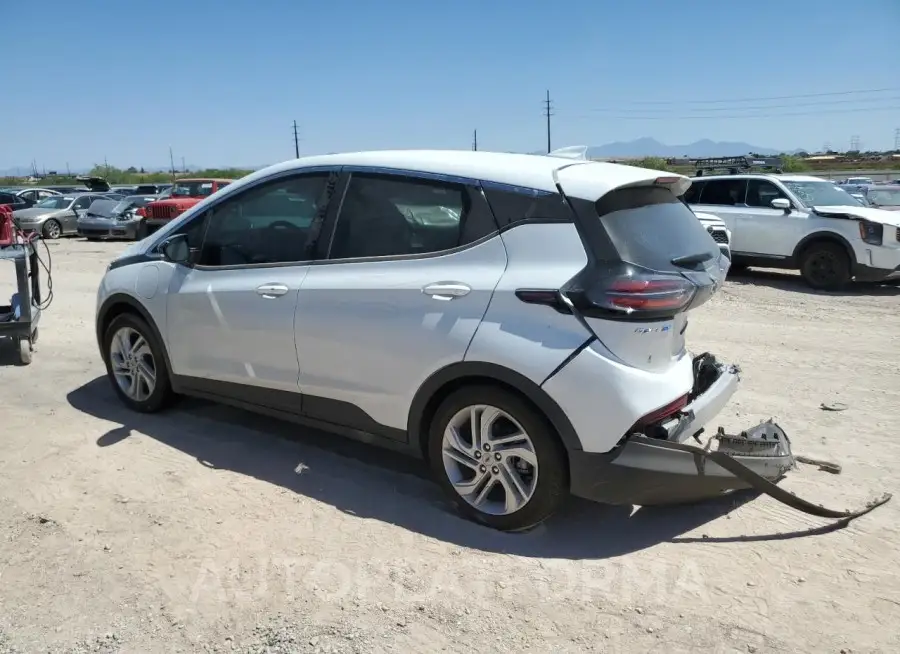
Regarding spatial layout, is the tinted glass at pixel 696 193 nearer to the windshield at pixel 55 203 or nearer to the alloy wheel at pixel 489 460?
the alloy wheel at pixel 489 460

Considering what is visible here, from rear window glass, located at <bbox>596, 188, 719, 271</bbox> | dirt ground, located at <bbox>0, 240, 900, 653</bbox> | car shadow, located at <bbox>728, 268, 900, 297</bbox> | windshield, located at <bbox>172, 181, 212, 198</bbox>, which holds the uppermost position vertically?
windshield, located at <bbox>172, 181, 212, 198</bbox>

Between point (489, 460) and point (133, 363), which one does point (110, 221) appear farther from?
point (489, 460)

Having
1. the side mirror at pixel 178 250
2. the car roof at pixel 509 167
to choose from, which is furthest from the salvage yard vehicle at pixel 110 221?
the car roof at pixel 509 167

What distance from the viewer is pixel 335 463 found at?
182 inches

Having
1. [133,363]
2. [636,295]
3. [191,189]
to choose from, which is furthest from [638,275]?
[191,189]

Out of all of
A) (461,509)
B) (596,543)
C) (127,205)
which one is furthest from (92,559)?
(127,205)

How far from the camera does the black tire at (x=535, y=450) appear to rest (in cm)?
342

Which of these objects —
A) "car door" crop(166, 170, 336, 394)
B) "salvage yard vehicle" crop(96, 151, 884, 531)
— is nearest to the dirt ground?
"salvage yard vehicle" crop(96, 151, 884, 531)

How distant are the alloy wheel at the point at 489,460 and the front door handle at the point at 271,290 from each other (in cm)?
133

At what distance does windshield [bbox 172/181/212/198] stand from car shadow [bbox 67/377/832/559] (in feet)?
57.1

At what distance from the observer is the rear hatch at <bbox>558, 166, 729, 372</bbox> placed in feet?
10.8

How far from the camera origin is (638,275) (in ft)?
10.9

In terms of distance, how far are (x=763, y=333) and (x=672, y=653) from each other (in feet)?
19.9

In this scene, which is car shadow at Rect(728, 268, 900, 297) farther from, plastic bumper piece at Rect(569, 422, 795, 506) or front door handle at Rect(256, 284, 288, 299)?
front door handle at Rect(256, 284, 288, 299)
